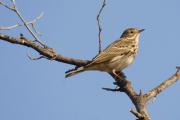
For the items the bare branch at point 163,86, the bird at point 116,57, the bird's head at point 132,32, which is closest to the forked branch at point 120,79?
the bare branch at point 163,86

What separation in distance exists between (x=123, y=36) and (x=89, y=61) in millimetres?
4003

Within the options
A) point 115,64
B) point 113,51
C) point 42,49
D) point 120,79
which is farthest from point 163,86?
point 113,51

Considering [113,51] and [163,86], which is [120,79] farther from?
[113,51]

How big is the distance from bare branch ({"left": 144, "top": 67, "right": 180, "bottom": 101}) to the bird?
2.08 meters

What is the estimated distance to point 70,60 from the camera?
9.70 m

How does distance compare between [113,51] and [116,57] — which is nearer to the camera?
[116,57]

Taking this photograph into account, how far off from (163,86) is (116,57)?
139 inches

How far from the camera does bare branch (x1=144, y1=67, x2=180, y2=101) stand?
8.70m

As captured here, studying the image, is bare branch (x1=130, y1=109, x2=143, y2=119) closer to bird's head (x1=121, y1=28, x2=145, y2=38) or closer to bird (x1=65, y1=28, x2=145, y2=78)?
Result: bird (x1=65, y1=28, x2=145, y2=78)

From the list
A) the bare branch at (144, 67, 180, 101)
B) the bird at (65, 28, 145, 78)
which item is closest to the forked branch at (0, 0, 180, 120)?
the bare branch at (144, 67, 180, 101)

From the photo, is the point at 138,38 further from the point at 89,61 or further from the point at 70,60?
the point at 70,60

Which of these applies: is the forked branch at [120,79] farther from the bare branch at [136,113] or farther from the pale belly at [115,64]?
the pale belly at [115,64]

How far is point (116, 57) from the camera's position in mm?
12406

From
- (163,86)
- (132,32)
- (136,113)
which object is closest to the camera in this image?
(136,113)
